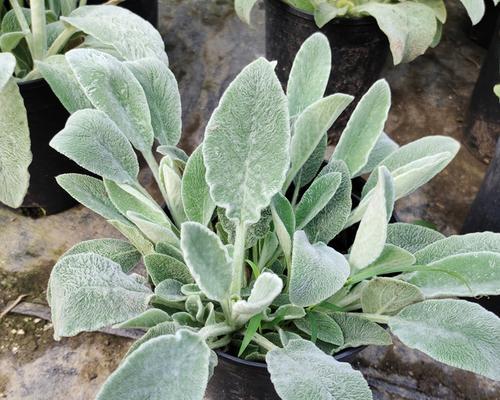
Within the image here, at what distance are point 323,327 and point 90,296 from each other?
295 mm

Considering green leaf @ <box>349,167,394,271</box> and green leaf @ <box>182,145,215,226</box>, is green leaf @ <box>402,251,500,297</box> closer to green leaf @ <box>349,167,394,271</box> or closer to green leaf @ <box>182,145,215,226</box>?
green leaf @ <box>349,167,394,271</box>

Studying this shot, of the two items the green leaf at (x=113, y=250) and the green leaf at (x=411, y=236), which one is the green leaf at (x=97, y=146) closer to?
the green leaf at (x=113, y=250)

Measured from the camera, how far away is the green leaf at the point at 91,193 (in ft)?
2.63

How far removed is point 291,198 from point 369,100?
0.72ft

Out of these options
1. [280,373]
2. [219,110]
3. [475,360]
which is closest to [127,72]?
[219,110]

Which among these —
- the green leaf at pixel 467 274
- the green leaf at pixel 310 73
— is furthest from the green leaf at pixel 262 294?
the green leaf at pixel 310 73

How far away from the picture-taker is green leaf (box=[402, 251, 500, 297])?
0.68m

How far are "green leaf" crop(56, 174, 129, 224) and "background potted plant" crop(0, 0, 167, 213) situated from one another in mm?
122

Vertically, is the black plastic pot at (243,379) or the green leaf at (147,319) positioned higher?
the green leaf at (147,319)

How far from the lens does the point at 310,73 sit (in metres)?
0.84

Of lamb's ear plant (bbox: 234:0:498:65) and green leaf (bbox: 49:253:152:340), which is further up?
lamb's ear plant (bbox: 234:0:498:65)

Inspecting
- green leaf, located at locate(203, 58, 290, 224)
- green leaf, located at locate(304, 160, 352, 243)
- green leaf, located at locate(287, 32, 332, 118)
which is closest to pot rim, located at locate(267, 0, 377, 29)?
green leaf, located at locate(287, 32, 332, 118)

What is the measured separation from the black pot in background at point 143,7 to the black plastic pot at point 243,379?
3.27 ft

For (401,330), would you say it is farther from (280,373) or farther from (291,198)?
(291,198)
